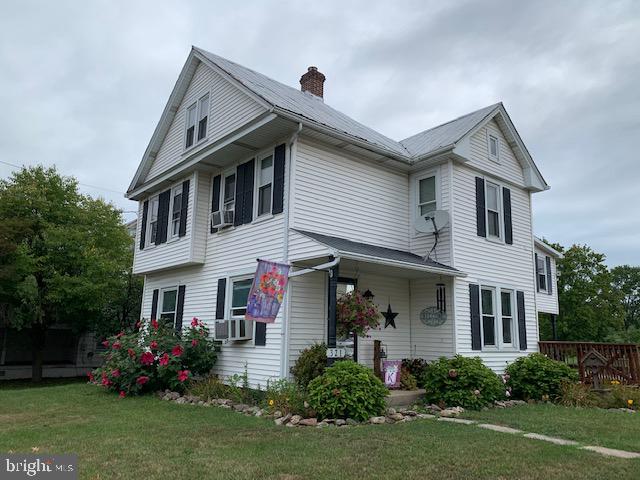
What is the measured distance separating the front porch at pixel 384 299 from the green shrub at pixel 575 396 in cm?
247

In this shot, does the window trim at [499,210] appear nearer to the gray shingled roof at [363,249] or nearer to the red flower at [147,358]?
the gray shingled roof at [363,249]

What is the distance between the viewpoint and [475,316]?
1116 centimetres

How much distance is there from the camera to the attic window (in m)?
12.8

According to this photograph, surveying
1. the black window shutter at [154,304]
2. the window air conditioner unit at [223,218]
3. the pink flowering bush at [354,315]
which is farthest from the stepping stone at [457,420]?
the black window shutter at [154,304]

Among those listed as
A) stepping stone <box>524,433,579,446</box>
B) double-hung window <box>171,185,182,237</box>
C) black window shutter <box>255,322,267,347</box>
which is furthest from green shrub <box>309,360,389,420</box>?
double-hung window <box>171,185,182,237</box>

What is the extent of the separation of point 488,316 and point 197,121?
9082 millimetres

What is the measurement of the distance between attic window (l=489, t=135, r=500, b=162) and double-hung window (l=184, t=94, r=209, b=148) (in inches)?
297

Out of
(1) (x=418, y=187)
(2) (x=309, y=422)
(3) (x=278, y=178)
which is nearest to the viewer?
(2) (x=309, y=422)

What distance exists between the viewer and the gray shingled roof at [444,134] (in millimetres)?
11773

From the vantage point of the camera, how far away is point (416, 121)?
99.3ft

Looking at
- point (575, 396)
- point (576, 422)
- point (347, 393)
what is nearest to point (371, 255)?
point (347, 393)

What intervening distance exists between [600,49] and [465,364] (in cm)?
789

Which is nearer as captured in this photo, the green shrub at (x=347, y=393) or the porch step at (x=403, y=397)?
the green shrub at (x=347, y=393)

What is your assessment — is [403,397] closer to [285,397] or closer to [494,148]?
[285,397]
